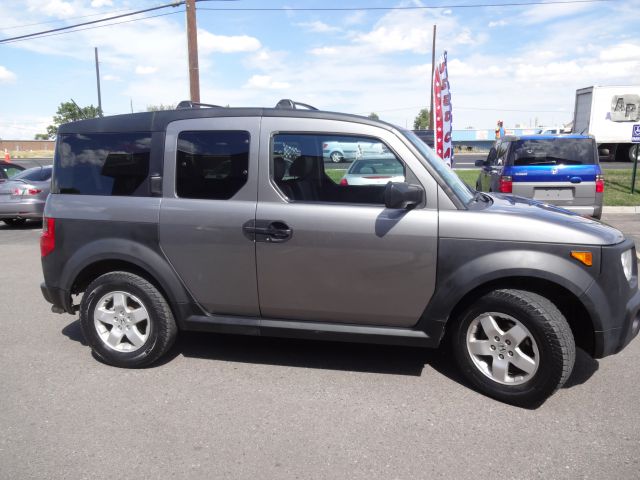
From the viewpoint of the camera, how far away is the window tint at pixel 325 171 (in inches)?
144

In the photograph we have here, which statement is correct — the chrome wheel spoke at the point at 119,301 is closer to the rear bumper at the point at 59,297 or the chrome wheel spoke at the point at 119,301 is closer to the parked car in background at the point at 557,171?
the rear bumper at the point at 59,297

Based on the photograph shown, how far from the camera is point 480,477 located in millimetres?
2684

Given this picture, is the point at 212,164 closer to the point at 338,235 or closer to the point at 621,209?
the point at 338,235

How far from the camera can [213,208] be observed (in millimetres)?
3768

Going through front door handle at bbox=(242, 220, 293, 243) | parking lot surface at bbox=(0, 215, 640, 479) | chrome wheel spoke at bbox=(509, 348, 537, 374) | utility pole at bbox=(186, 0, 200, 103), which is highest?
utility pole at bbox=(186, 0, 200, 103)

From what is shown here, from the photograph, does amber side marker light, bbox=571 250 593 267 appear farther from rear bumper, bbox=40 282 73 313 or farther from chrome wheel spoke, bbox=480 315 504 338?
rear bumper, bbox=40 282 73 313

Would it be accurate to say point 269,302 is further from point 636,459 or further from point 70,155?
point 636,459

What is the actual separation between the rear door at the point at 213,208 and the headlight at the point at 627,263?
2438mm

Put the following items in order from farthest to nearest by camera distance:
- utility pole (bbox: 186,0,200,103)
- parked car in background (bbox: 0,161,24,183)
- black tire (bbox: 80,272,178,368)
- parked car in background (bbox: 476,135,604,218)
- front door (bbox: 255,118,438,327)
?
utility pole (bbox: 186,0,200,103) → parked car in background (bbox: 0,161,24,183) → parked car in background (bbox: 476,135,604,218) → black tire (bbox: 80,272,178,368) → front door (bbox: 255,118,438,327)

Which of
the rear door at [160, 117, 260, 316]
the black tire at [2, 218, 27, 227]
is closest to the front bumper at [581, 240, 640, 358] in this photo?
the rear door at [160, 117, 260, 316]

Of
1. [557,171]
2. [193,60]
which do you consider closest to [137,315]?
[557,171]

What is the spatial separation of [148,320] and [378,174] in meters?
2.06

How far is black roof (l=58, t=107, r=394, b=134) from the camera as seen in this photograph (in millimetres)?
3713

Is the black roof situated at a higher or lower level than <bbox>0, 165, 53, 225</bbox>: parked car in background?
higher
